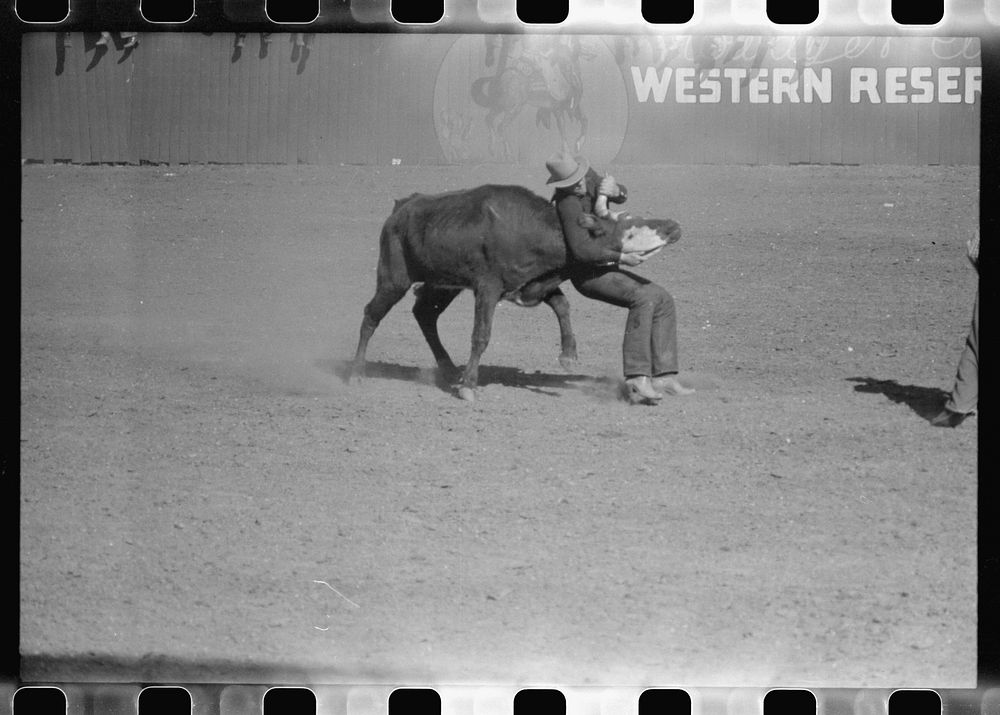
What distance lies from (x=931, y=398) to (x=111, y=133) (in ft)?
15.5

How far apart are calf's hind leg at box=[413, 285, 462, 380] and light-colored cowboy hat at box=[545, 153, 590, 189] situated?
2.60ft

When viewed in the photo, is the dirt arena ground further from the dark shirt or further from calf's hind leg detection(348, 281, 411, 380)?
the dark shirt

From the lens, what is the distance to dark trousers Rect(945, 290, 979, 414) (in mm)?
A: 7684

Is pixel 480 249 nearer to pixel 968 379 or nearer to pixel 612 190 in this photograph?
pixel 612 190

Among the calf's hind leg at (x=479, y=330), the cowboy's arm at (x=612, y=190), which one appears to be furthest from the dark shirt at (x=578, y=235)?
the calf's hind leg at (x=479, y=330)

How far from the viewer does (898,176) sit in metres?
8.01

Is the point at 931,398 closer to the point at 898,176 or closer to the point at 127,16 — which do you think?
the point at 898,176

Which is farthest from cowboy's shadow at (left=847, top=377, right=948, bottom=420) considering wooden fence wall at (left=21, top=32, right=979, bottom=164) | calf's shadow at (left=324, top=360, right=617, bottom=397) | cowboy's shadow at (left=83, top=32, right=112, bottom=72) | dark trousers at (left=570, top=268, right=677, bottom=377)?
cowboy's shadow at (left=83, top=32, right=112, bottom=72)

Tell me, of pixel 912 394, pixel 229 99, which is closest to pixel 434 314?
pixel 229 99

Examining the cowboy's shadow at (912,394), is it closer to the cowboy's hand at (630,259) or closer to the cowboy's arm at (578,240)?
the cowboy's hand at (630,259)

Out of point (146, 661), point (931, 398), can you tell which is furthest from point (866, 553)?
point (146, 661)

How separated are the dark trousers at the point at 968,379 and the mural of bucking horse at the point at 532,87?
92.0 inches

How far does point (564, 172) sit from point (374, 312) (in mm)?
1293

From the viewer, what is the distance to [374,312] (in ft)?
26.2
